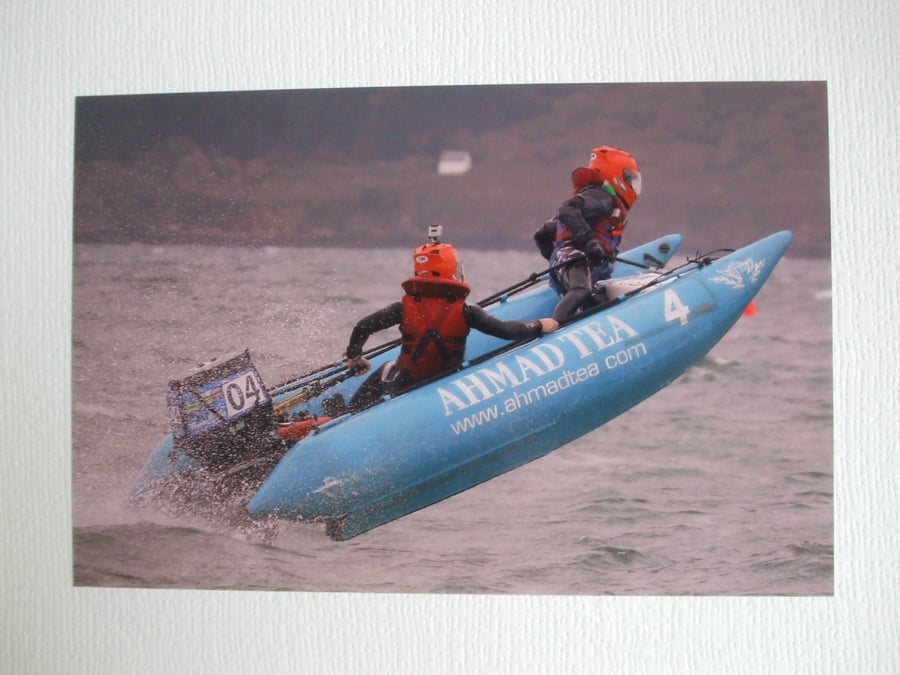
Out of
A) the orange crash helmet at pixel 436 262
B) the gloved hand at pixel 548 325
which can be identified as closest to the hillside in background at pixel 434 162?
the orange crash helmet at pixel 436 262

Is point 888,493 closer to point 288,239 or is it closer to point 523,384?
point 523,384

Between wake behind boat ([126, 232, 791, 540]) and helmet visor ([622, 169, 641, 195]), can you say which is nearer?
wake behind boat ([126, 232, 791, 540])

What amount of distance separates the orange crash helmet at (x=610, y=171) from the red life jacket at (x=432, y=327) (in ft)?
1.37

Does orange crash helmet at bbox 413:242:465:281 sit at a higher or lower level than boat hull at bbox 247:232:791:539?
higher

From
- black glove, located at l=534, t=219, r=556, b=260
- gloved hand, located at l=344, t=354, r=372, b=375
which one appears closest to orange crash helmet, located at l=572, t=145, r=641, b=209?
black glove, located at l=534, t=219, r=556, b=260

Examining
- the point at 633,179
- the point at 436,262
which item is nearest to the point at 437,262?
the point at 436,262

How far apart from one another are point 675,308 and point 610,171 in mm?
374

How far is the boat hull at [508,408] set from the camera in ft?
6.93

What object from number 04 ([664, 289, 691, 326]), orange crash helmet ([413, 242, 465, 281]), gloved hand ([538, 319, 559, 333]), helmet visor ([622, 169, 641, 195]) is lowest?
gloved hand ([538, 319, 559, 333])

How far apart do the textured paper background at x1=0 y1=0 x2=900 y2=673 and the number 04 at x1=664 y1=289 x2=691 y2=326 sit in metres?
0.36

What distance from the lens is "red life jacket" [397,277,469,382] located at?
2139mm

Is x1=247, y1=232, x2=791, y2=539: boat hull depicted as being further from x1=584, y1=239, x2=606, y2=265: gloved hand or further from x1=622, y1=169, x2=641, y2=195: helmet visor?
x1=622, y1=169, x2=641, y2=195: helmet visor

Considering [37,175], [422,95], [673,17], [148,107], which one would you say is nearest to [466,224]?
[422,95]

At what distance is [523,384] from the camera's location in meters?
2.17
